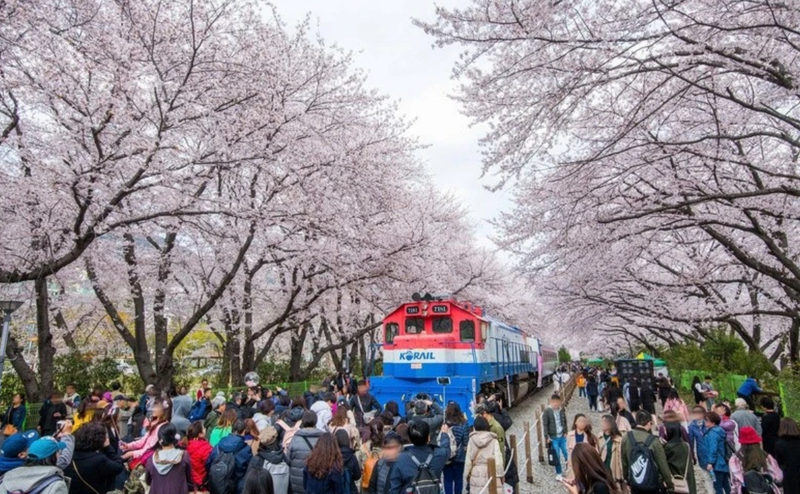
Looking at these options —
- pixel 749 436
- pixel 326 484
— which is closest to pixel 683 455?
pixel 749 436

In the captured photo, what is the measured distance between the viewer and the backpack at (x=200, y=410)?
888 centimetres

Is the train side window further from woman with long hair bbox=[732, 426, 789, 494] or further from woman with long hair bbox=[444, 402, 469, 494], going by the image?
woman with long hair bbox=[732, 426, 789, 494]

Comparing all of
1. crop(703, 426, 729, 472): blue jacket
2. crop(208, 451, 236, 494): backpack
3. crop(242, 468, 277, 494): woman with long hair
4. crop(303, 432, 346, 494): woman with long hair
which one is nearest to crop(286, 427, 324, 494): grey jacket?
crop(303, 432, 346, 494): woman with long hair

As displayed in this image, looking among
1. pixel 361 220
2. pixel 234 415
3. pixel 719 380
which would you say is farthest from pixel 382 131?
pixel 719 380

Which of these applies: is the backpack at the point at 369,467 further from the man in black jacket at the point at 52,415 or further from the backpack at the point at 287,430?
the man in black jacket at the point at 52,415

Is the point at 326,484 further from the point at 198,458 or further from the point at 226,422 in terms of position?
the point at 226,422

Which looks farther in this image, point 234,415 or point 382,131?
point 382,131

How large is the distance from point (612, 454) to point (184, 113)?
8975 mm

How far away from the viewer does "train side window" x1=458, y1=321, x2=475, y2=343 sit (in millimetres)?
12969

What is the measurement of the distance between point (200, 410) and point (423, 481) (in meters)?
6.15

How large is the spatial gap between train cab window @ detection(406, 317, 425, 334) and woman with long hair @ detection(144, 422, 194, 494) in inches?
362

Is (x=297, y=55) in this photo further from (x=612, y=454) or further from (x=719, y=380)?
(x=719, y=380)

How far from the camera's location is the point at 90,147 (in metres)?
11.3

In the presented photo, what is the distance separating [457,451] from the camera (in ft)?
20.2
